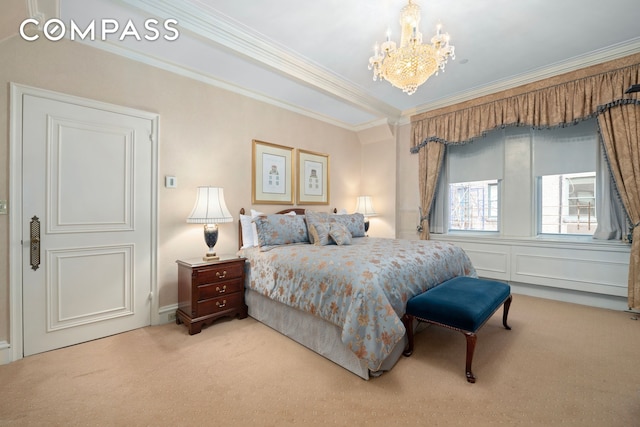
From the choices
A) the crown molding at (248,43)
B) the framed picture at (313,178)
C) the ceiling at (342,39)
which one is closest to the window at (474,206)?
the ceiling at (342,39)

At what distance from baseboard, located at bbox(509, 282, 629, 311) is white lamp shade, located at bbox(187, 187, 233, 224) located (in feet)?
13.1

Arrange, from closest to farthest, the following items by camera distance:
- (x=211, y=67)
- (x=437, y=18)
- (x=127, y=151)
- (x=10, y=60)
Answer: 1. (x=10, y=60)
2. (x=437, y=18)
3. (x=127, y=151)
4. (x=211, y=67)

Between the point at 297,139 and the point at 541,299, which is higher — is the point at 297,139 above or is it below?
above

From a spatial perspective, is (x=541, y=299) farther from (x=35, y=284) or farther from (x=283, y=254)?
(x=35, y=284)

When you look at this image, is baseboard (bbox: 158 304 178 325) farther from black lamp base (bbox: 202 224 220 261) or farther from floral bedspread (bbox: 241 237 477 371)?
floral bedspread (bbox: 241 237 477 371)

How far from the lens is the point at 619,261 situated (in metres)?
3.09

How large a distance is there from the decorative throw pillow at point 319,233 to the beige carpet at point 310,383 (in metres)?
1.08

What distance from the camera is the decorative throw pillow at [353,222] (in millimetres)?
3801

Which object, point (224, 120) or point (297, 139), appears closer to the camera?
point (224, 120)

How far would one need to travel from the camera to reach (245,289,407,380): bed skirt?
6.52 ft

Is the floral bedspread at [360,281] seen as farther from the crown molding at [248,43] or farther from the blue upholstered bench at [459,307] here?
the crown molding at [248,43]

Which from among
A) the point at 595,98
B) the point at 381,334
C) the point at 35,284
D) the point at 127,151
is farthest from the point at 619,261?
the point at 35,284

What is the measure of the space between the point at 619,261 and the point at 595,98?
1846 mm

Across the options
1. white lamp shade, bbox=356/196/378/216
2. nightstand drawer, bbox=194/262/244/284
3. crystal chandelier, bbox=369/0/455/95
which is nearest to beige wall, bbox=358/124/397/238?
white lamp shade, bbox=356/196/378/216
